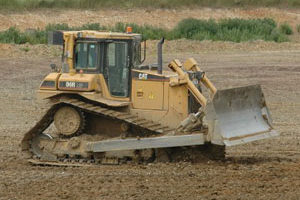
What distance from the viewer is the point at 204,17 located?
152 feet

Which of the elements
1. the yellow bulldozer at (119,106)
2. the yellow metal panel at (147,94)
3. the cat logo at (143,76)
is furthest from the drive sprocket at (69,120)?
the cat logo at (143,76)

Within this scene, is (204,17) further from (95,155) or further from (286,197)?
(286,197)

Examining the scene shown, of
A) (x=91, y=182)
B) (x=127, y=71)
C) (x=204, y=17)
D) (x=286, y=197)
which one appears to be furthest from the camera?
(x=204, y=17)

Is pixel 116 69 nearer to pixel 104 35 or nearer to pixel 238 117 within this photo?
pixel 104 35

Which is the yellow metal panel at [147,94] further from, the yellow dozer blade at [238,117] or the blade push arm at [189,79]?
the yellow dozer blade at [238,117]

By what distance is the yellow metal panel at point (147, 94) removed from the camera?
53.1 ft

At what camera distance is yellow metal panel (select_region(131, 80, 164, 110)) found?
16172mm

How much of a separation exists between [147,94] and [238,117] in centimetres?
175

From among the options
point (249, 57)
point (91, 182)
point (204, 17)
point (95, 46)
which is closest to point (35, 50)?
point (249, 57)

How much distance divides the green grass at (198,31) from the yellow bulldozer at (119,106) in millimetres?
19653

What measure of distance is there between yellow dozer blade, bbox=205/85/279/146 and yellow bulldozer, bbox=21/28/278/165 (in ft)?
0.06

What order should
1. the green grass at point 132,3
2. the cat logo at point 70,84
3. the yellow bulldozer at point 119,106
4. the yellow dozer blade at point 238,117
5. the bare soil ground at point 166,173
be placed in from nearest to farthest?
the bare soil ground at point 166,173, the yellow dozer blade at point 238,117, the yellow bulldozer at point 119,106, the cat logo at point 70,84, the green grass at point 132,3

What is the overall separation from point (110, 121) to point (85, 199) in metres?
3.71

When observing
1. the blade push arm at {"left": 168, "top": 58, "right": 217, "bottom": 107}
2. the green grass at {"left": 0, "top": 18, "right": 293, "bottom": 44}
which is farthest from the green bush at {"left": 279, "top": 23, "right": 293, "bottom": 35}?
the blade push arm at {"left": 168, "top": 58, "right": 217, "bottom": 107}
